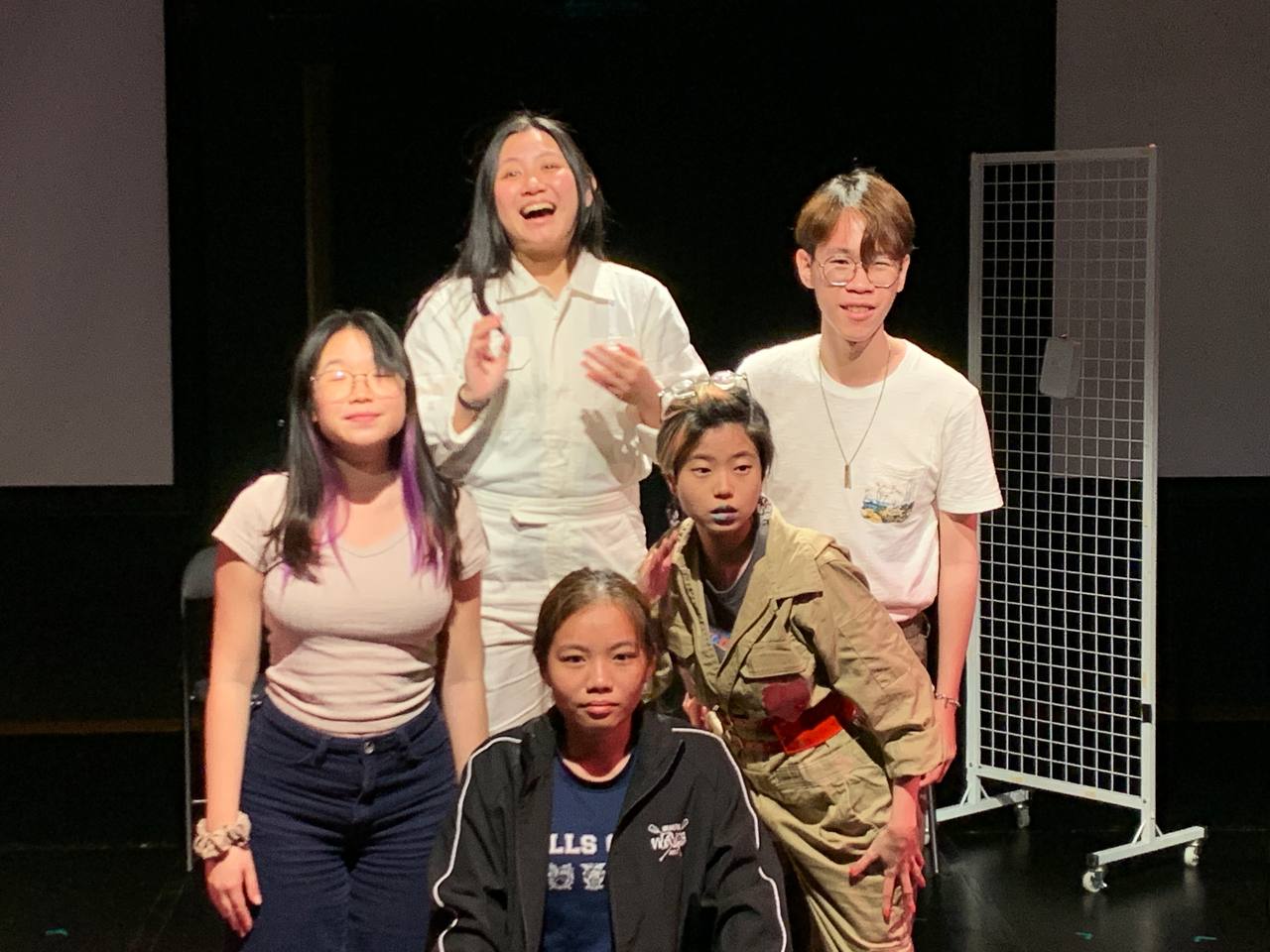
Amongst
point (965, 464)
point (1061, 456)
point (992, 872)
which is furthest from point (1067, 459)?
point (965, 464)

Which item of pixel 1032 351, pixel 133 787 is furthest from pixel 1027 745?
pixel 133 787

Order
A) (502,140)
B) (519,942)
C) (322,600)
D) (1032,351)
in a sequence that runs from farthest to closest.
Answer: (1032,351) → (502,140) → (322,600) → (519,942)

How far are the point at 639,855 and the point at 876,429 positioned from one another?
81 centimetres

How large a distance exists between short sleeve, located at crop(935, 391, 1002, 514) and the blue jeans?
93 cm

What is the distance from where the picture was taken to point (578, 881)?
204cm

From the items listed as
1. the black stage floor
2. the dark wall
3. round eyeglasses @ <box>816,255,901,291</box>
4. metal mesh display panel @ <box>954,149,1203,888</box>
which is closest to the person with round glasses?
round eyeglasses @ <box>816,255,901,291</box>

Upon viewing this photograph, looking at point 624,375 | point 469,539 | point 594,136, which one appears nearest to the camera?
point 469,539

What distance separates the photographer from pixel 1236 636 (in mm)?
4832

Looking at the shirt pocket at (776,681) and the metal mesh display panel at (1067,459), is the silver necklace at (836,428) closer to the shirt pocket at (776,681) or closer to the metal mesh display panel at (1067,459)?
the shirt pocket at (776,681)

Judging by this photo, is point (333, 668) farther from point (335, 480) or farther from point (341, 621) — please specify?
point (335, 480)

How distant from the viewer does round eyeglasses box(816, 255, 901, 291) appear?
247 cm

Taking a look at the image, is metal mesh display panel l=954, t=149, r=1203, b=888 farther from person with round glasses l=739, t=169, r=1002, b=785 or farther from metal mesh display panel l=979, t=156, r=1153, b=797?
person with round glasses l=739, t=169, r=1002, b=785

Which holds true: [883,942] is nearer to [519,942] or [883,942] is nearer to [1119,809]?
[519,942]

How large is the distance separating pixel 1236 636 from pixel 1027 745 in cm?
69
